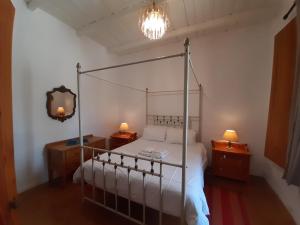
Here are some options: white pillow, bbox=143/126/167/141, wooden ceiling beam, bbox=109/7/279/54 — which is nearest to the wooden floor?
white pillow, bbox=143/126/167/141

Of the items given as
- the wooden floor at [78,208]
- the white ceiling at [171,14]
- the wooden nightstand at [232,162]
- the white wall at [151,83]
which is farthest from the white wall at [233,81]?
the wooden floor at [78,208]

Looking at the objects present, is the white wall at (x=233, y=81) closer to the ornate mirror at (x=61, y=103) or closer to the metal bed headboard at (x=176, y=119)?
the metal bed headboard at (x=176, y=119)

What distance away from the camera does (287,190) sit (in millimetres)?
1998

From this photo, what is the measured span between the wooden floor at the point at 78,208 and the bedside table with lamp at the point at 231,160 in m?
0.20

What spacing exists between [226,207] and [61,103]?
314cm

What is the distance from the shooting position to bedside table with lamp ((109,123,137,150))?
366cm

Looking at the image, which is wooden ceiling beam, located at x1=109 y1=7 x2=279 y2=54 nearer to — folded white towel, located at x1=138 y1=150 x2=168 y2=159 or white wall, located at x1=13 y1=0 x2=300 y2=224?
white wall, located at x1=13 y1=0 x2=300 y2=224

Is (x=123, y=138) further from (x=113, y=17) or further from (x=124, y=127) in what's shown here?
(x=113, y=17)

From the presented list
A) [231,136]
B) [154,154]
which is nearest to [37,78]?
[154,154]

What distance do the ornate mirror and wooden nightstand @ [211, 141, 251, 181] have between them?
284cm

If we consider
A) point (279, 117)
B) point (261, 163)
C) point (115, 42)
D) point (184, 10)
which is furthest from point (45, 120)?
A: point (261, 163)

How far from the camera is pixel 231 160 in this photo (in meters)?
2.63

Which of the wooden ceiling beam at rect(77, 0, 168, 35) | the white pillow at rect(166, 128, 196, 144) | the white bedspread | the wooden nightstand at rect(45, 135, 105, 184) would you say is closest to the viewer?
the white bedspread

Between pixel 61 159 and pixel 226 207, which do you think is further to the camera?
pixel 61 159
